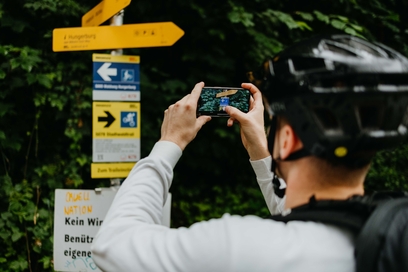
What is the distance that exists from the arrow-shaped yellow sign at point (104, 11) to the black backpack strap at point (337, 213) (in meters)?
2.19

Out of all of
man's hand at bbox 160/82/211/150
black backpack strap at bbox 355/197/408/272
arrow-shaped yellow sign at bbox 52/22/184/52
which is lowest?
black backpack strap at bbox 355/197/408/272

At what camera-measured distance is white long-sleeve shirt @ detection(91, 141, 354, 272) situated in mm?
971

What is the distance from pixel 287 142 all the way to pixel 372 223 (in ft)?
0.94

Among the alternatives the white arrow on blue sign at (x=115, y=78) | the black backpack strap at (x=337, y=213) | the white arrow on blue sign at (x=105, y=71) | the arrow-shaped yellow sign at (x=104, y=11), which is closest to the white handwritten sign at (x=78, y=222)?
the white arrow on blue sign at (x=115, y=78)

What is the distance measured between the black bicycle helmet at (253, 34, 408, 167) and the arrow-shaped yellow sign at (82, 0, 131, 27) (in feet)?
6.65

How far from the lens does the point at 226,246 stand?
98cm

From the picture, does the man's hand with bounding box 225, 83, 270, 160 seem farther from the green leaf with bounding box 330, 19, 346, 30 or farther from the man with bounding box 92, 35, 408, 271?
the green leaf with bounding box 330, 19, 346, 30

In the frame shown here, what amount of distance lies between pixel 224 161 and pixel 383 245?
5.11m

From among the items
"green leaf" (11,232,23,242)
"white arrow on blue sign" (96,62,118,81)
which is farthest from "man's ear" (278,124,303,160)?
"green leaf" (11,232,23,242)

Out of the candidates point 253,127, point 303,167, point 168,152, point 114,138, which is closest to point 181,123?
point 168,152

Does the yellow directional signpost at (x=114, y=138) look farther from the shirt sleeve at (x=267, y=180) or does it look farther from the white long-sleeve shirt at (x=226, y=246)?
the white long-sleeve shirt at (x=226, y=246)

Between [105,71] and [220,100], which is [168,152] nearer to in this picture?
[220,100]

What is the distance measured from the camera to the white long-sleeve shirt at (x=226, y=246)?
971 mm

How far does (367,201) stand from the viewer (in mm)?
1012
